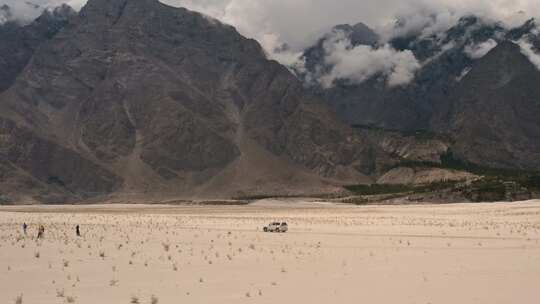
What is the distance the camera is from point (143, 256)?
31.3 metres

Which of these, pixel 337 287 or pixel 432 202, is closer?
pixel 337 287

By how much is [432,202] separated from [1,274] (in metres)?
130

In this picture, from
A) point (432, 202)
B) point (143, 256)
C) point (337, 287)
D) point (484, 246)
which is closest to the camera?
point (337, 287)

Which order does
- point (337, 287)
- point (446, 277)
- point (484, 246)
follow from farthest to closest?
point (484, 246), point (446, 277), point (337, 287)

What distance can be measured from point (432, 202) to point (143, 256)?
12231 centimetres

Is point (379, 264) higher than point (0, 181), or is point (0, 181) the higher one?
point (0, 181)

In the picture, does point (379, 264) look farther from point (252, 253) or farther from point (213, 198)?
point (213, 198)

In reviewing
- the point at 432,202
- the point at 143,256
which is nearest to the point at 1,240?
the point at 143,256

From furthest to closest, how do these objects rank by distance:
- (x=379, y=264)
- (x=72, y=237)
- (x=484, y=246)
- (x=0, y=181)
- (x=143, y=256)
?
1. (x=0, y=181)
2. (x=72, y=237)
3. (x=484, y=246)
4. (x=143, y=256)
5. (x=379, y=264)

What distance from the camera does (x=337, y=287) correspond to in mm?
22453

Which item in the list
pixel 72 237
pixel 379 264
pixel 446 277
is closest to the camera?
pixel 446 277

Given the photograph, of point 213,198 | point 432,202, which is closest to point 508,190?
point 432,202

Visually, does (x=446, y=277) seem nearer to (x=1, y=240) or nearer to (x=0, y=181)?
(x=1, y=240)

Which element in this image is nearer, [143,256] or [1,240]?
[143,256]
